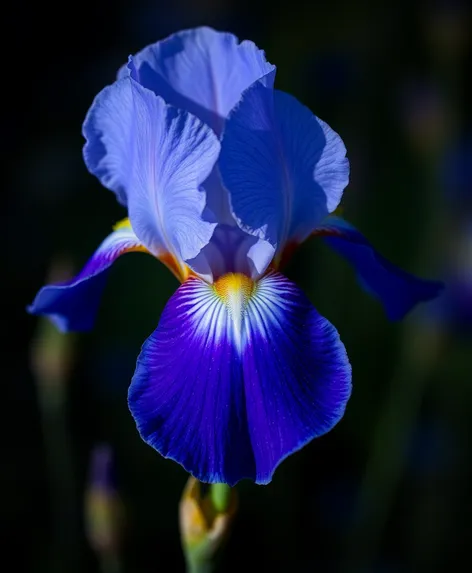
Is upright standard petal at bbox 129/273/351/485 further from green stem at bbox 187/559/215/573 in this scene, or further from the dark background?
the dark background

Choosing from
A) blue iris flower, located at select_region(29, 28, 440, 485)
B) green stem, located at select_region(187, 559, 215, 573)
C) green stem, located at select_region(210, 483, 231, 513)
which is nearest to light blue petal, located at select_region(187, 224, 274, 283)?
blue iris flower, located at select_region(29, 28, 440, 485)

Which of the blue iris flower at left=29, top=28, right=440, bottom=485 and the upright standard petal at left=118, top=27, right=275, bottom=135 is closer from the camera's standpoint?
the blue iris flower at left=29, top=28, right=440, bottom=485

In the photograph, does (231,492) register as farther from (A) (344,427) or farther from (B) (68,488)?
(A) (344,427)

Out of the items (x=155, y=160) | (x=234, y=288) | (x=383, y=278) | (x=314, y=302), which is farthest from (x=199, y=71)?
(x=314, y=302)

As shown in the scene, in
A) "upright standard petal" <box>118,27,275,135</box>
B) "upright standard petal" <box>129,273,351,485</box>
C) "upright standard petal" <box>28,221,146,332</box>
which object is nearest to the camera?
A: "upright standard petal" <box>129,273,351,485</box>

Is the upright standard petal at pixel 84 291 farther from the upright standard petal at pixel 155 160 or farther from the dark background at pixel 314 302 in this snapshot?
the dark background at pixel 314 302

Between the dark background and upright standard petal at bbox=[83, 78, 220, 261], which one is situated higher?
upright standard petal at bbox=[83, 78, 220, 261]

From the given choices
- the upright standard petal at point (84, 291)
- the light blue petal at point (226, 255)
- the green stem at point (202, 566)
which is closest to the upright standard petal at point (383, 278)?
the light blue petal at point (226, 255)

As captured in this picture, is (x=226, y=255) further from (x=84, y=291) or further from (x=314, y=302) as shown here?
(x=314, y=302)
